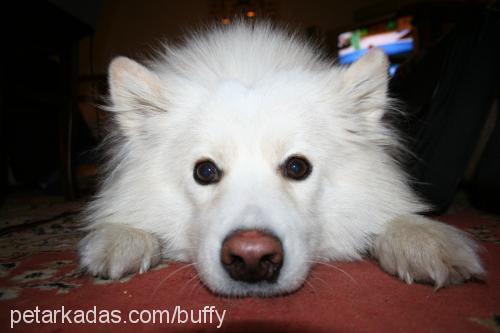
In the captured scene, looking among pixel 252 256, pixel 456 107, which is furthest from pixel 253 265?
pixel 456 107

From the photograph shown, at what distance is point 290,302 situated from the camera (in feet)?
4.25

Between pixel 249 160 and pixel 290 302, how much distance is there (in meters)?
0.67

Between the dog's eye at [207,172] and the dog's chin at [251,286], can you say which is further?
the dog's eye at [207,172]

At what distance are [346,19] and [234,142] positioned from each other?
1032cm

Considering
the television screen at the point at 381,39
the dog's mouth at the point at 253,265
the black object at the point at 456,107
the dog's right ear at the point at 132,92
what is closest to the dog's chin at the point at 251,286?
the dog's mouth at the point at 253,265

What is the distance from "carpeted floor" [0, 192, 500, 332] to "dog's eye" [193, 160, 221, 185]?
451 mm

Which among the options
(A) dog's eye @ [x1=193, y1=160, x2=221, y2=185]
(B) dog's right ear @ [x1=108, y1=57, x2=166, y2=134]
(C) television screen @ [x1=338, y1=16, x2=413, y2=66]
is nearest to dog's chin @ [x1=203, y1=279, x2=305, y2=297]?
(A) dog's eye @ [x1=193, y1=160, x2=221, y2=185]

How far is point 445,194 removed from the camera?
92.3 inches

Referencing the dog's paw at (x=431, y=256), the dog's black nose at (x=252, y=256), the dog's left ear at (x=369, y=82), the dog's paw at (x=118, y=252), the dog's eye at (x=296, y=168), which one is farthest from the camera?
the dog's left ear at (x=369, y=82)

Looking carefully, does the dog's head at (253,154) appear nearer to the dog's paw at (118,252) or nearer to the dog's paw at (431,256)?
the dog's paw at (118,252)

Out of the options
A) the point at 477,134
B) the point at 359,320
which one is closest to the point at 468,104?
the point at 477,134

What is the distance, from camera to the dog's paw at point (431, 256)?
4.42 ft

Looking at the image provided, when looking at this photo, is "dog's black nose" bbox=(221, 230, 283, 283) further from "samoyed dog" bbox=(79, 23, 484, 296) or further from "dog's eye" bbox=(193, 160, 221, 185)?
"dog's eye" bbox=(193, 160, 221, 185)

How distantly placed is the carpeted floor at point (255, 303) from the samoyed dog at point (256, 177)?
69 millimetres
